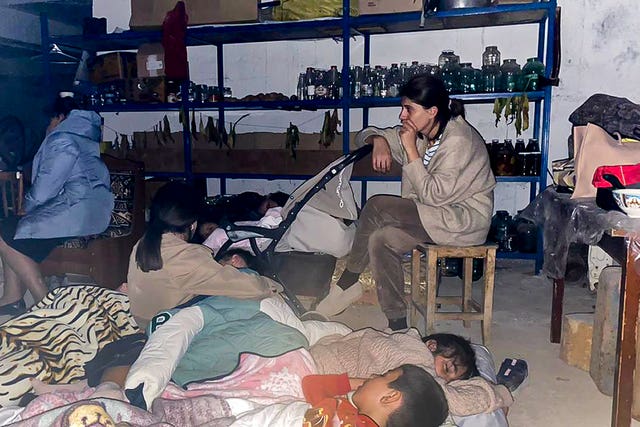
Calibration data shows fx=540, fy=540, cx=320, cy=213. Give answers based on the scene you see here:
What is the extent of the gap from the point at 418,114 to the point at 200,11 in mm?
2673

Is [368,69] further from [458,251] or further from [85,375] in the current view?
[85,375]

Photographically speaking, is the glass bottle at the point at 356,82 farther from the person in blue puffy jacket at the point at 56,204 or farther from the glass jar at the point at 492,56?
the person in blue puffy jacket at the point at 56,204

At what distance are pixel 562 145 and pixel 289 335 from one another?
3.69 m

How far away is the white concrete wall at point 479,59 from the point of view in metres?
4.42

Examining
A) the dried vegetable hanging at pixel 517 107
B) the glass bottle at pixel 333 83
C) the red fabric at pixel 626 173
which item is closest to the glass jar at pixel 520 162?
the dried vegetable hanging at pixel 517 107

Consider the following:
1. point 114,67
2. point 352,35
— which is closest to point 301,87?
point 352,35

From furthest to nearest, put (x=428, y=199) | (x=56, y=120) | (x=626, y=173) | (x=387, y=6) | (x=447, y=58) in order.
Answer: (x=447, y=58)
(x=387, y=6)
(x=56, y=120)
(x=428, y=199)
(x=626, y=173)

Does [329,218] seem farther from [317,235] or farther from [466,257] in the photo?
[466,257]

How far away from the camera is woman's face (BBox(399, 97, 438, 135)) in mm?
2615

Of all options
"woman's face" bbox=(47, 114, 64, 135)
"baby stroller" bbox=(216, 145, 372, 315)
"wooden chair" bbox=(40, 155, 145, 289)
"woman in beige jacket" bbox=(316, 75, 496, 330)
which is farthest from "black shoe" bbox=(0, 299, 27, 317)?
"woman in beige jacket" bbox=(316, 75, 496, 330)

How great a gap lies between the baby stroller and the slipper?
37.0 inches

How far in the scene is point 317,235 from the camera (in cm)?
282

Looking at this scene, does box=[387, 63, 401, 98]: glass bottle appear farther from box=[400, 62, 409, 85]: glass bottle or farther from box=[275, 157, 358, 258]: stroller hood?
box=[275, 157, 358, 258]: stroller hood

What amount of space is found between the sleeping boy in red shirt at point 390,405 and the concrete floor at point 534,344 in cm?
69
